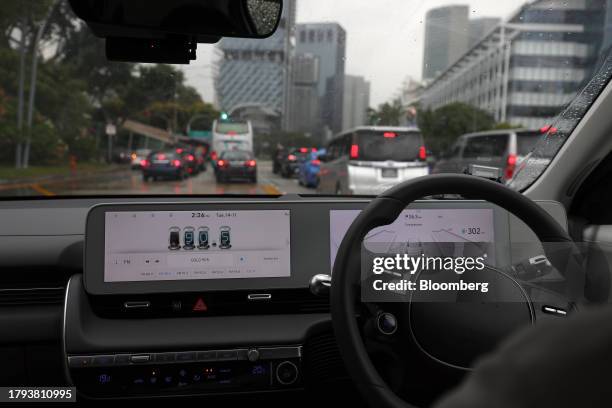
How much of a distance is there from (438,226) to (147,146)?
2.86 meters

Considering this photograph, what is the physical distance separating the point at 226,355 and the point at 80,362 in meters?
0.63

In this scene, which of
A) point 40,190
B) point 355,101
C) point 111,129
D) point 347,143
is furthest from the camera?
point 347,143

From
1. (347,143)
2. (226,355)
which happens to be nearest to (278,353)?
(226,355)

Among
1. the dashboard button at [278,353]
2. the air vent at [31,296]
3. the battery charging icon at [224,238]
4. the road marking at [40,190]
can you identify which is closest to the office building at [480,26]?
the battery charging icon at [224,238]

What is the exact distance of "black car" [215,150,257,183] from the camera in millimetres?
4562

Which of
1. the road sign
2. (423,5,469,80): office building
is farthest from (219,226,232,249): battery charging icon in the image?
the road sign

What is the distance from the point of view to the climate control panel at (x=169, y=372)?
269 cm

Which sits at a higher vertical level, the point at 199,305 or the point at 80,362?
the point at 199,305

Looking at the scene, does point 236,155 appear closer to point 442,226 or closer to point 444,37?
point 444,37

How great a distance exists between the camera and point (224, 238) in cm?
287

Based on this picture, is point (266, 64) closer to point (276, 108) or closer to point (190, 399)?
point (276, 108)

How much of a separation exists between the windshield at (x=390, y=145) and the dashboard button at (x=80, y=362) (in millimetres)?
2344

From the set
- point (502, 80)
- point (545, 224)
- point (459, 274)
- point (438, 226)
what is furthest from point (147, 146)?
point (545, 224)
